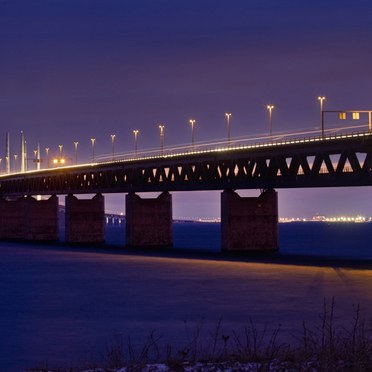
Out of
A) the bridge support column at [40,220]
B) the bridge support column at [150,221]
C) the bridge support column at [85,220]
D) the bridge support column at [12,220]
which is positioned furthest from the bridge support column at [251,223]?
the bridge support column at [12,220]

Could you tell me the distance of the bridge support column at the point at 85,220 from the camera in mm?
144125

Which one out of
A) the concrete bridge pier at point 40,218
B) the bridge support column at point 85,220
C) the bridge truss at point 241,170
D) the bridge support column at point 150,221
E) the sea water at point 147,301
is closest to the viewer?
the sea water at point 147,301

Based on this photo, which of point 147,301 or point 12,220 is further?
point 12,220

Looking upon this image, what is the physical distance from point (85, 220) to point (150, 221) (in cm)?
2454

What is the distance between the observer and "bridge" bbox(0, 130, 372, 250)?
279ft

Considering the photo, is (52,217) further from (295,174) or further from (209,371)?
(209,371)

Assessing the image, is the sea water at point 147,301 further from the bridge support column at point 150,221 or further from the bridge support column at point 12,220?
the bridge support column at point 12,220

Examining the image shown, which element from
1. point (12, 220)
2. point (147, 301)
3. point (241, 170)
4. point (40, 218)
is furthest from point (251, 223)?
point (12, 220)

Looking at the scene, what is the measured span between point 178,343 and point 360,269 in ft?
158

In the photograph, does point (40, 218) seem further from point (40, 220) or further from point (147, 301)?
point (147, 301)

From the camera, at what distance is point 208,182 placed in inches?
4254

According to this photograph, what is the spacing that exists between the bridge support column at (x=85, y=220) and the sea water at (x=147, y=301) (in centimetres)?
5056

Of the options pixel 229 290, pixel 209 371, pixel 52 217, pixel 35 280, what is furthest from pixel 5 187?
pixel 209 371

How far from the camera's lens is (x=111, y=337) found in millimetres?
35875
